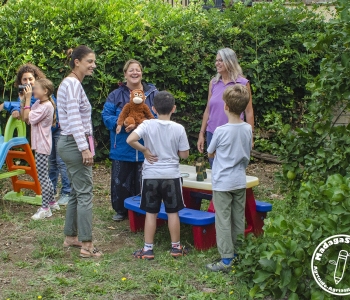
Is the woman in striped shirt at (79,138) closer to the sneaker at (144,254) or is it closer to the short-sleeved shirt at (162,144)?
the sneaker at (144,254)

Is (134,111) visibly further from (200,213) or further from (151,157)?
(200,213)

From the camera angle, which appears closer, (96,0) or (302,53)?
(96,0)

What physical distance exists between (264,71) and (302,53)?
0.71 metres

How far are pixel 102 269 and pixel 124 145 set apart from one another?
1.60 metres

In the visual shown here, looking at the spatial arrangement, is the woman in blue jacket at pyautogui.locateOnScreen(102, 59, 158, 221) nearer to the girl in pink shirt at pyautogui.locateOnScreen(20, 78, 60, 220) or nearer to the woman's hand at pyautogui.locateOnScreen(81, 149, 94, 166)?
the girl in pink shirt at pyautogui.locateOnScreen(20, 78, 60, 220)

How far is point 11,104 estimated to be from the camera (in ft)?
22.5

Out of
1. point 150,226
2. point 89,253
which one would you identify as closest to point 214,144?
point 150,226

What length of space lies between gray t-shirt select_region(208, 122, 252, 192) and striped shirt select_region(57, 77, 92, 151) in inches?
43.4

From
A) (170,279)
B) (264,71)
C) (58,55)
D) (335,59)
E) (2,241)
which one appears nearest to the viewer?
(335,59)

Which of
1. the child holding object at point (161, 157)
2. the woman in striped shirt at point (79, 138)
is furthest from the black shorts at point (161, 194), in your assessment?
the woman in striped shirt at point (79, 138)

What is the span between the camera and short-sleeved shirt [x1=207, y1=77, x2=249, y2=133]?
591 cm

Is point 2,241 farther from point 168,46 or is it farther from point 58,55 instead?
point 168,46

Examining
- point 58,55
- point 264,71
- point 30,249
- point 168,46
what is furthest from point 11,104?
point 264,71

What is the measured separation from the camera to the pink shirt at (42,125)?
6.49 m
